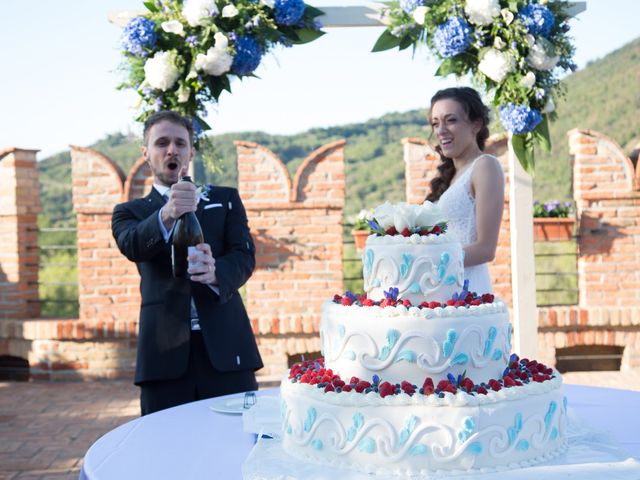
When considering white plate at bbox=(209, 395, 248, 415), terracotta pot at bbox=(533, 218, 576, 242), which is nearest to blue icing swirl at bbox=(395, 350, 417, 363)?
white plate at bbox=(209, 395, 248, 415)

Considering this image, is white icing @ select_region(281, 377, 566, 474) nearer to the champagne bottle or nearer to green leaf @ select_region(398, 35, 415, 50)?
the champagne bottle

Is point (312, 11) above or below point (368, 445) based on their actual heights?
above

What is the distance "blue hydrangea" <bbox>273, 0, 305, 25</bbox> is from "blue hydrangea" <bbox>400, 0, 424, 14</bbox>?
692mm

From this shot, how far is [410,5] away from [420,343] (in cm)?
346

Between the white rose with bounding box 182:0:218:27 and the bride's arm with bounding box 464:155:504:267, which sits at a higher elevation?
the white rose with bounding box 182:0:218:27

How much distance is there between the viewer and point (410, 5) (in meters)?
5.14

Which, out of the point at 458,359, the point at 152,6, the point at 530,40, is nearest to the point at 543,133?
the point at 530,40

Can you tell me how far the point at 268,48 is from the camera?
5102 millimetres

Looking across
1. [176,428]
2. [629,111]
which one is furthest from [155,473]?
[629,111]

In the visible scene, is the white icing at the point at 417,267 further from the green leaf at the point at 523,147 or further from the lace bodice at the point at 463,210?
the green leaf at the point at 523,147

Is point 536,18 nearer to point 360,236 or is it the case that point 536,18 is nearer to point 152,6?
point 152,6

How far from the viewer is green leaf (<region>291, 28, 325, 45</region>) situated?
523 centimetres

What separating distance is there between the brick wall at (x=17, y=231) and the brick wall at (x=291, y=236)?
255 cm

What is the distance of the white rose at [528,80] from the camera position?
4996mm
